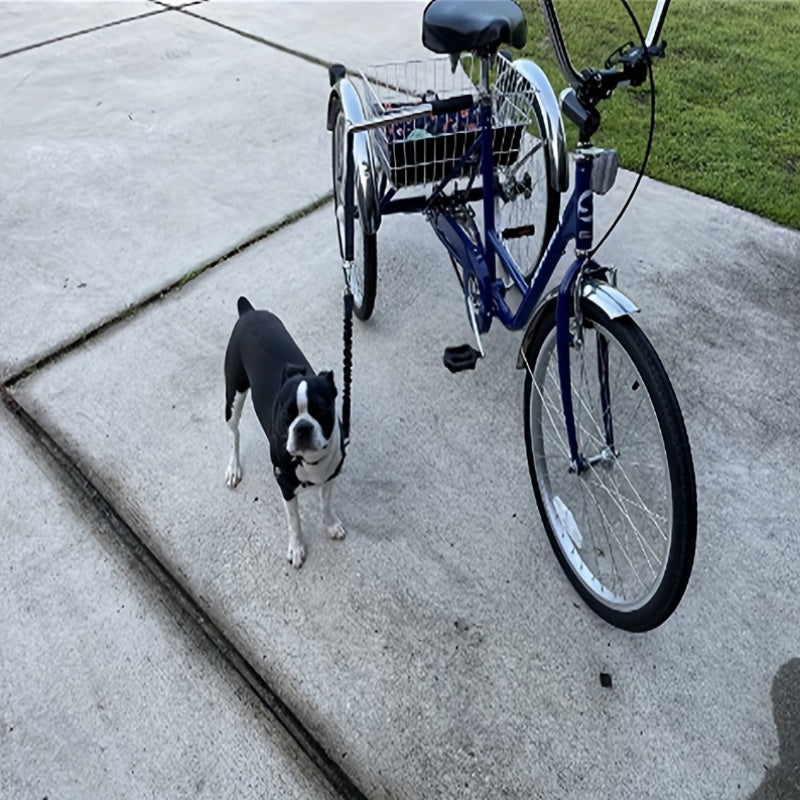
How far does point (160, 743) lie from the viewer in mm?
1830

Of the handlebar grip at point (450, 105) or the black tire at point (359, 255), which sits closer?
the handlebar grip at point (450, 105)

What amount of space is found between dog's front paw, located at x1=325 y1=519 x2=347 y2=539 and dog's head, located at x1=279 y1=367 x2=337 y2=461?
437 millimetres

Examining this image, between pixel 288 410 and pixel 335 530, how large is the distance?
57 centimetres

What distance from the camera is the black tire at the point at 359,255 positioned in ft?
8.90

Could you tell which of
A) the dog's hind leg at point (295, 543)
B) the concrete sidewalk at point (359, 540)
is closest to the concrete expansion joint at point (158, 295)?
the concrete sidewalk at point (359, 540)

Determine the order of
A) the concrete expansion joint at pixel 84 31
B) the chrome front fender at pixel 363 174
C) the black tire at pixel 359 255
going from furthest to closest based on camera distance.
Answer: the concrete expansion joint at pixel 84 31, the black tire at pixel 359 255, the chrome front fender at pixel 363 174

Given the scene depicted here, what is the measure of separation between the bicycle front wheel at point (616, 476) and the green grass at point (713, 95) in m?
1.66

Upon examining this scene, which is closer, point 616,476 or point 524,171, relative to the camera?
point 616,476

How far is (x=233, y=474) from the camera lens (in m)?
2.40

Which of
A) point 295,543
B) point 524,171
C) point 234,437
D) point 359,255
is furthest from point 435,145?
point 295,543

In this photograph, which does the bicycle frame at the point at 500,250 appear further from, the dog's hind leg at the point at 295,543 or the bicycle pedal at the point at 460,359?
the dog's hind leg at the point at 295,543

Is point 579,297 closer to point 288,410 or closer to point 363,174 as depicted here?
point 288,410

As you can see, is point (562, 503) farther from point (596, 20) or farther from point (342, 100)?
point (596, 20)

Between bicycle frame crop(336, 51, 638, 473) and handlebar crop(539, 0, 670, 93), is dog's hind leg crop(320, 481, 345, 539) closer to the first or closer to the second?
bicycle frame crop(336, 51, 638, 473)
